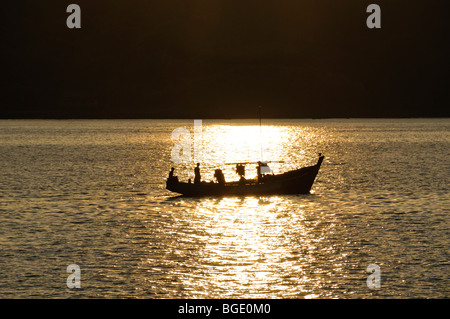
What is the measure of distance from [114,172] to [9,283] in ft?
204

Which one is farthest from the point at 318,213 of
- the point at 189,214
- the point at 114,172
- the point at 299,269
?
the point at 114,172

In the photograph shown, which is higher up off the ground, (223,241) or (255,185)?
(255,185)

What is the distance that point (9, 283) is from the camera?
3156cm

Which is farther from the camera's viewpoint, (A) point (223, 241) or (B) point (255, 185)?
(B) point (255, 185)

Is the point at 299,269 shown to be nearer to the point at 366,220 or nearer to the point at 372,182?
the point at 366,220

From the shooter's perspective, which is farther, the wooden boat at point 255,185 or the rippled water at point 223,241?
the wooden boat at point 255,185

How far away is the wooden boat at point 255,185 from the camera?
59.7 metres

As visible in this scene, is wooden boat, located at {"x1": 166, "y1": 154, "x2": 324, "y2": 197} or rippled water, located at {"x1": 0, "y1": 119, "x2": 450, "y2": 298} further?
wooden boat, located at {"x1": 166, "y1": 154, "x2": 324, "y2": 197}

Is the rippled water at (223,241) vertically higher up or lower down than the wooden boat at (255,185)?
lower down

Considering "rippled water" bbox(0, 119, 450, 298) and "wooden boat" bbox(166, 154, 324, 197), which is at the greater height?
"wooden boat" bbox(166, 154, 324, 197)

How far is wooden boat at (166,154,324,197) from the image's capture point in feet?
196

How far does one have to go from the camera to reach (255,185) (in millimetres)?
59812
